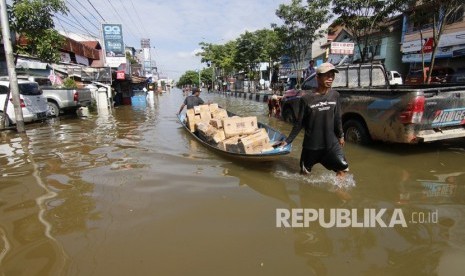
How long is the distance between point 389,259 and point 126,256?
247 centimetres

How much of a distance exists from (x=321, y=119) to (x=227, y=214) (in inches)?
68.4

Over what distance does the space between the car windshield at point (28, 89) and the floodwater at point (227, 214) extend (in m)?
6.09

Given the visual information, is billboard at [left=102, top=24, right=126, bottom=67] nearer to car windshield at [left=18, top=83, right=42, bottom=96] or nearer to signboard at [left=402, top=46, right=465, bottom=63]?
car windshield at [left=18, top=83, right=42, bottom=96]

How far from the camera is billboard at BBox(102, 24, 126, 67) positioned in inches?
980

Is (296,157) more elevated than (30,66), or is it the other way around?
(30,66)

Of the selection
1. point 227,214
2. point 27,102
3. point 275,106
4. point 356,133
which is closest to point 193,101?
point 275,106

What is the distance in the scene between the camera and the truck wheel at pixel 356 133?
742 cm

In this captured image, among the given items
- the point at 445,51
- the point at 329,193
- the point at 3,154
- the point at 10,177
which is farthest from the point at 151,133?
the point at 445,51

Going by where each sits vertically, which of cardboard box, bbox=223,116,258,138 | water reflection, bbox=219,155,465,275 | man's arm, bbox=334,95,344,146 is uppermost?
man's arm, bbox=334,95,344,146

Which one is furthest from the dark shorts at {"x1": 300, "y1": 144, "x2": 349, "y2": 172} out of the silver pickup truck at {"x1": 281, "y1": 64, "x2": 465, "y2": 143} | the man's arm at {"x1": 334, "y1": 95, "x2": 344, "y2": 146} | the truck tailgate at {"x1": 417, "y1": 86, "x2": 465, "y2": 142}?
the truck tailgate at {"x1": 417, "y1": 86, "x2": 465, "y2": 142}

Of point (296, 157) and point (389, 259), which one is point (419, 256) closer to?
point (389, 259)

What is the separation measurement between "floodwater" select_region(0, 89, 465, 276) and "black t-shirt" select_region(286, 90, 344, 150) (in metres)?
0.81

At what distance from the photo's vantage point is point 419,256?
3.14 meters

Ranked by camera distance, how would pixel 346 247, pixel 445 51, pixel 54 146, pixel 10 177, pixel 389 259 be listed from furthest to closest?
pixel 445 51 → pixel 54 146 → pixel 10 177 → pixel 346 247 → pixel 389 259
